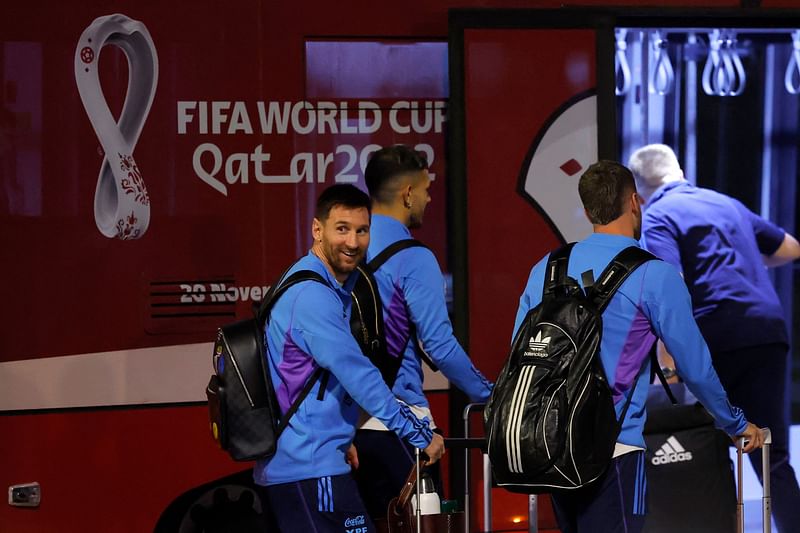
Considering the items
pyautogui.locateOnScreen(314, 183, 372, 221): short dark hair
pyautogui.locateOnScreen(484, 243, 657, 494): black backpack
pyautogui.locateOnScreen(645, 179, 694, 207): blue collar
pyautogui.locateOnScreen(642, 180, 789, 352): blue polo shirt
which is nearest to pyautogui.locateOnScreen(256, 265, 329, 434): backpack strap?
pyautogui.locateOnScreen(314, 183, 372, 221): short dark hair

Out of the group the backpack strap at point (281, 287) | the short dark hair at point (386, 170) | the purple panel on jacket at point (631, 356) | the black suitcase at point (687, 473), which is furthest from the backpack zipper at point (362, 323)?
the black suitcase at point (687, 473)

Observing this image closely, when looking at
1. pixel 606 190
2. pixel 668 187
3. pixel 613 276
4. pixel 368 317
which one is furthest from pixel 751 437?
pixel 668 187

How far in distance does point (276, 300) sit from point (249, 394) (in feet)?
0.84

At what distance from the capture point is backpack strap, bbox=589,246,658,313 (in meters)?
3.02

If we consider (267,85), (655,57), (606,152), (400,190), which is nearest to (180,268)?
(267,85)

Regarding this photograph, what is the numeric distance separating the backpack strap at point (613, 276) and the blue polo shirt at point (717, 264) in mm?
2102

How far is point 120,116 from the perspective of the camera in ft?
14.5

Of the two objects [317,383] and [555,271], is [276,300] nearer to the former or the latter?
[317,383]

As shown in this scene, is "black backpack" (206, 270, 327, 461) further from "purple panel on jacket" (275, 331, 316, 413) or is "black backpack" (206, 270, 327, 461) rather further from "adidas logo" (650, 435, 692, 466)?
"adidas logo" (650, 435, 692, 466)

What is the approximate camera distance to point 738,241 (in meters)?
5.16

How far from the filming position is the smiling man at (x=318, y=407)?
2.97 meters

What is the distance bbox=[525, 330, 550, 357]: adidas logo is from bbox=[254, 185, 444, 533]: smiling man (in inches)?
15.1

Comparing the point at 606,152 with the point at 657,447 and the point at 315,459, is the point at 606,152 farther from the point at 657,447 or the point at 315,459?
the point at 315,459

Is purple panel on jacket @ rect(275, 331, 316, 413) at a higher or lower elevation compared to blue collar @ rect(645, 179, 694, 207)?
lower
